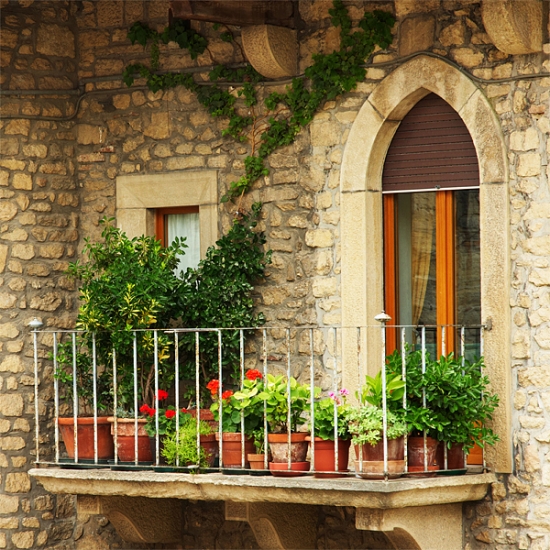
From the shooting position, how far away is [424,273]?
810cm

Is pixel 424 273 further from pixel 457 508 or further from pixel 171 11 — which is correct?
pixel 171 11

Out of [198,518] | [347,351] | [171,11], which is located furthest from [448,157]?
[198,518]

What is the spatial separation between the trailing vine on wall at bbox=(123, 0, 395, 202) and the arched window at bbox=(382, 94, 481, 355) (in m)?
0.54

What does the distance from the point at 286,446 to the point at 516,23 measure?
282 centimetres

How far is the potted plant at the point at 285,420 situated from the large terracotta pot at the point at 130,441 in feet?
3.12

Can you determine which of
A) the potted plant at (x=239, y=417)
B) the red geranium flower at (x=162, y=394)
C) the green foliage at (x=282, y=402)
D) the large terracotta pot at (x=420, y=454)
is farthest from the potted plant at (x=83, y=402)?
the large terracotta pot at (x=420, y=454)

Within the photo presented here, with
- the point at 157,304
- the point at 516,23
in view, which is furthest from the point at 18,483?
the point at 516,23

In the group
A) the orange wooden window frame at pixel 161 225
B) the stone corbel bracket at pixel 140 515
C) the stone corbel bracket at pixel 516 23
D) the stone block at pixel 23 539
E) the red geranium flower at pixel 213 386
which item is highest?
the stone corbel bracket at pixel 516 23

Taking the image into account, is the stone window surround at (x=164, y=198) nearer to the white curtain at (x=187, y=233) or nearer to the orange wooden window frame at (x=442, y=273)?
the white curtain at (x=187, y=233)

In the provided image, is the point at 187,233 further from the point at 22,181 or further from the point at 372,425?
the point at 372,425

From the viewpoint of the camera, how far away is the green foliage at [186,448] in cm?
772

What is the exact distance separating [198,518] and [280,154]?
261 cm

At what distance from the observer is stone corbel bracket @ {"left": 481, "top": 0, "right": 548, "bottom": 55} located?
23.7 ft

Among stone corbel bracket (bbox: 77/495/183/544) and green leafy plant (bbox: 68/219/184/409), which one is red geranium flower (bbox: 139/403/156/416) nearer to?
green leafy plant (bbox: 68/219/184/409)
